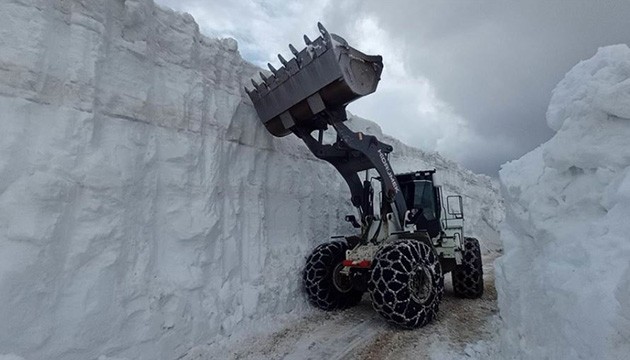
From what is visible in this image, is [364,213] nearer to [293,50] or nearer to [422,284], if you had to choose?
[422,284]

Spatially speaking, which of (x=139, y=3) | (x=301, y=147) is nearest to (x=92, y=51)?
(x=139, y=3)

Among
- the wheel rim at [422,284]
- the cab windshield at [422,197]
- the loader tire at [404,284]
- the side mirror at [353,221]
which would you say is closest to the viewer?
the loader tire at [404,284]

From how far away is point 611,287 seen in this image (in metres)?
2.18

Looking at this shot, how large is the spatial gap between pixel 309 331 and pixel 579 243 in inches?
152

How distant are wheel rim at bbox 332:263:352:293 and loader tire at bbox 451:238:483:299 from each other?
258 centimetres

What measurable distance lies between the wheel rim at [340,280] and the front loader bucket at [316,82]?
2.80m

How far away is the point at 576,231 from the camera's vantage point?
2.84 meters

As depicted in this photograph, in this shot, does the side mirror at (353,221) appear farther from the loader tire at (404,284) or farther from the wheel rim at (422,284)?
the wheel rim at (422,284)

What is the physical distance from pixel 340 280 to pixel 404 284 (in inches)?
65.8

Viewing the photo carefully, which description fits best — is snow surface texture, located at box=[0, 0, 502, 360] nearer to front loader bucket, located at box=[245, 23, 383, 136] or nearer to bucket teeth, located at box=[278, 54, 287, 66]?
front loader bucket, located at box=[245, 23, 383, 136]

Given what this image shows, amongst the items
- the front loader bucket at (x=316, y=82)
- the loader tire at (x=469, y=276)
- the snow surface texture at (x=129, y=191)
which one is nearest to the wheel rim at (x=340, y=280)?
the snow surface texture at (x=129, y=191)

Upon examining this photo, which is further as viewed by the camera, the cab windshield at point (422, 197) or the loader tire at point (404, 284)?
the cab windshield at point (422, 197)

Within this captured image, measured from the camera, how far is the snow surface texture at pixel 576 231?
2.24 meters

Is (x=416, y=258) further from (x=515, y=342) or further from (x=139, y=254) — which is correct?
(x=139, y=254)
